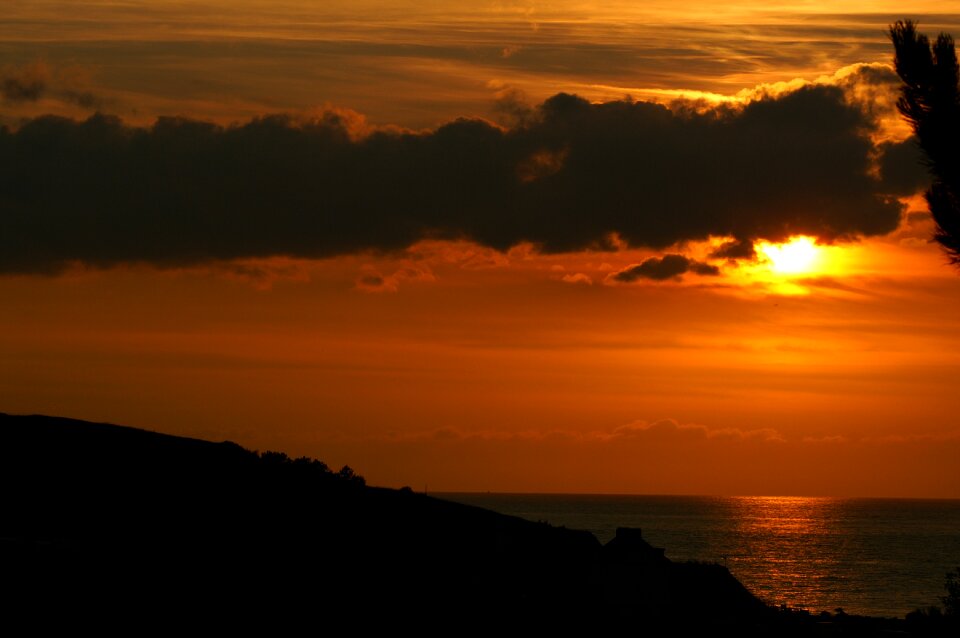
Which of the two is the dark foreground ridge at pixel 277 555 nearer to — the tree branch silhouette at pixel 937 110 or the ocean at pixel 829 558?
the tree branch silhouette at pixel 937 110

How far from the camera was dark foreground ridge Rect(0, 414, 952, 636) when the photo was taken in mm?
21594

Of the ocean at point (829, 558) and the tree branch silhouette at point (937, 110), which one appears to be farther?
the ocean at point (829, 558)

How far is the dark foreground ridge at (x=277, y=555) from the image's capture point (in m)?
21.6

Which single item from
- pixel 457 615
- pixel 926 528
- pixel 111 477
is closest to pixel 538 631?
pixel 457 615

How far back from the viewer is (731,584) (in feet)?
130

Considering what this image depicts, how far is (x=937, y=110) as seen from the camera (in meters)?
16.1

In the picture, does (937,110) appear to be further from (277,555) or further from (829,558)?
(829,558)

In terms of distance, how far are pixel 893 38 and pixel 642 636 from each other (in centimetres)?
1174

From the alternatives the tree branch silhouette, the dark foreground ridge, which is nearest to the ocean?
the dark foreground ridge

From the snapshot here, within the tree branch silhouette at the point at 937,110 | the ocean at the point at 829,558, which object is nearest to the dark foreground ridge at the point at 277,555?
the tree branch silhouette at the point at 937,110

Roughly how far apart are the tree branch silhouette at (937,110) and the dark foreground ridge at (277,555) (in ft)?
33.3

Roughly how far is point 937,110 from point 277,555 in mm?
15634

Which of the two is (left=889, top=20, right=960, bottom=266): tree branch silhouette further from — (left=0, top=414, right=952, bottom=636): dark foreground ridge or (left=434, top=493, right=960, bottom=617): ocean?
(left=434, top=493, right=960, bottom=617): ocean

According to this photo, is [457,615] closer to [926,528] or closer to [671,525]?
[671,525]
